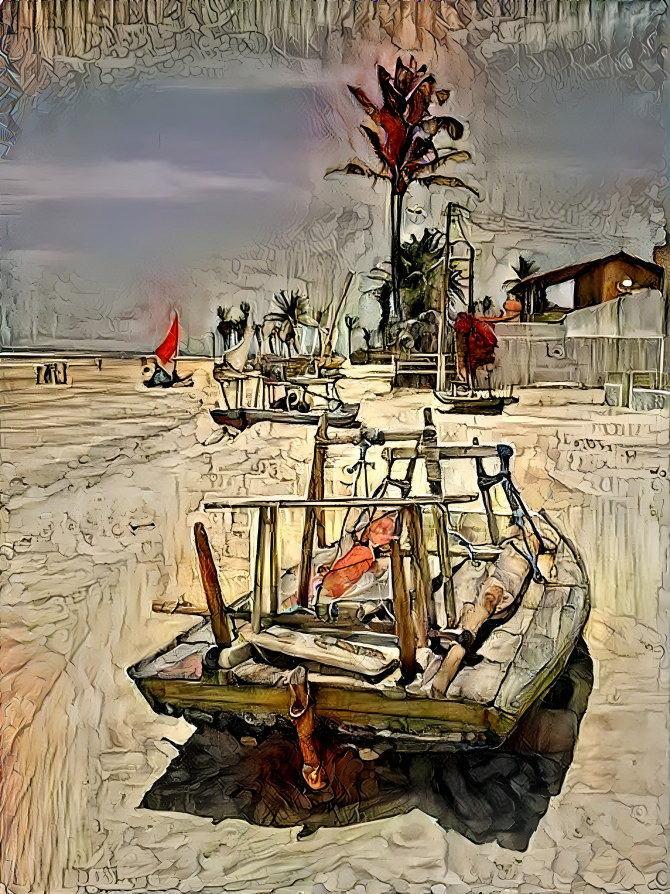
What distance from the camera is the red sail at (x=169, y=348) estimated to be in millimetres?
2291

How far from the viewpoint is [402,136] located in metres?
2.28

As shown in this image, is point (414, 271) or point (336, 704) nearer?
point (336, 704)

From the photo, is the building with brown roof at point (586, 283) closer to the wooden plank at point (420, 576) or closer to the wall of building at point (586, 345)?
the wall of building at point (586, 345)

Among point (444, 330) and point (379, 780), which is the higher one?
point (444, 330)

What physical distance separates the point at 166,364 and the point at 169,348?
0.04 m

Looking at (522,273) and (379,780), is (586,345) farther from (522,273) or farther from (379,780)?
(379,780)

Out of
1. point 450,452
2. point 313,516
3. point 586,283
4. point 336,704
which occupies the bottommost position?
point 336,704

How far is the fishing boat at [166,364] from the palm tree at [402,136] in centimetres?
51

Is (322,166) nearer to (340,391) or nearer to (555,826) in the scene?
(340,391)

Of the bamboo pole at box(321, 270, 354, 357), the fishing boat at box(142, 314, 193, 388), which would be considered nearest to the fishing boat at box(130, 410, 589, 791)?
the bamboo pole at box(321, 270, 354, 357)

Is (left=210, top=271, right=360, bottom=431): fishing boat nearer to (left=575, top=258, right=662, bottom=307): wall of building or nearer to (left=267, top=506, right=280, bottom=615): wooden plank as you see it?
(left=267, top=506, right=280, bottom=615): wooden plank

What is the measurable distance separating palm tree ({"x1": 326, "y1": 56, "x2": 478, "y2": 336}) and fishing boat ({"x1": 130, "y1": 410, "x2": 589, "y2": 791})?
441mm

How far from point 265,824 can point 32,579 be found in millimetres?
781

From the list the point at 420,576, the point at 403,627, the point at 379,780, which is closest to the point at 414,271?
the point at 420,576
